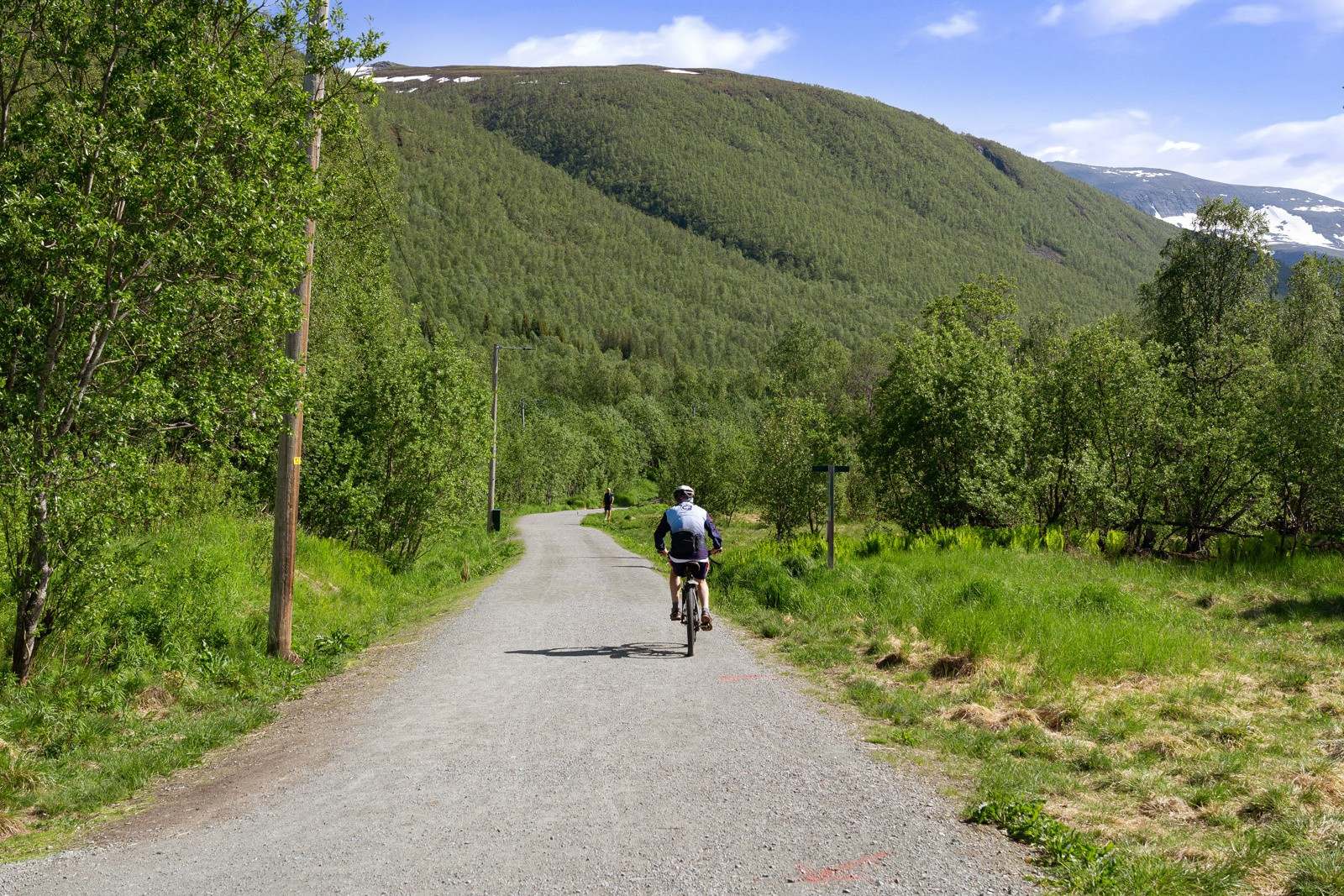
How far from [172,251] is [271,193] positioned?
1.38 m

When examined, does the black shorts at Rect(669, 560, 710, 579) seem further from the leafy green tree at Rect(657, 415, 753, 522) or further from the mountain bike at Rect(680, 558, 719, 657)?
the leafy green tree at Rect(657, 415, 753, 522)

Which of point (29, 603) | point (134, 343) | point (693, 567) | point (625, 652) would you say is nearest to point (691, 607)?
point (693, 567)

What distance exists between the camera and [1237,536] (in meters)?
21.1

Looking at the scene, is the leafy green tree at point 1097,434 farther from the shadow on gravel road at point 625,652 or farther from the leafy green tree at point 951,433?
the shadow on gravel road at point 625,652

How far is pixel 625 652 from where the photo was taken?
11477mm

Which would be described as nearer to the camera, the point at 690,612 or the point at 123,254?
the point at 123,254

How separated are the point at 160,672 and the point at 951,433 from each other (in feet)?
59.9

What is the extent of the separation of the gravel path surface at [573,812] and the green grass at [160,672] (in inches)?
37.7

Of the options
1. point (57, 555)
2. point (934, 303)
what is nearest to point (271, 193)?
point (57, 555)

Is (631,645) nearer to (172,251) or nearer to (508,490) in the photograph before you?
(172,251)

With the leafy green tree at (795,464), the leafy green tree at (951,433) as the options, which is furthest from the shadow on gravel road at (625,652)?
the leafy green tree at (795,464)

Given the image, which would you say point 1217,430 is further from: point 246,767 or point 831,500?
point 246,767

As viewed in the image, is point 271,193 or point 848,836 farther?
point 271,193

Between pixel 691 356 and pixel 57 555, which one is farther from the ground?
pixel 691 356
